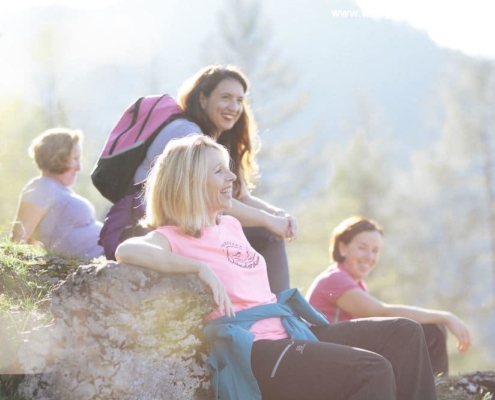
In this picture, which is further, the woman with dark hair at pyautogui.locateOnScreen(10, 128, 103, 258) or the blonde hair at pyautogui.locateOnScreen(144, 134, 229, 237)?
the woman with dark hair at pyautogui.locateOnScreen(10, 128, 103, 258)

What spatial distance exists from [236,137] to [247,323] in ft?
6.80

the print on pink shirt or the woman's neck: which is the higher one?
the woman's neck

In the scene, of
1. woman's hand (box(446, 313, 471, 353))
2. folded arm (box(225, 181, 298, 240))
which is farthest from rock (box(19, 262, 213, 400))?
woman's hand (box(446, 313, 471, 353))

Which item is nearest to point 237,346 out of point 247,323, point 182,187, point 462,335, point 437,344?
point 247,323

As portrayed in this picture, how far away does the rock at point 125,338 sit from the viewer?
3121 millimetres

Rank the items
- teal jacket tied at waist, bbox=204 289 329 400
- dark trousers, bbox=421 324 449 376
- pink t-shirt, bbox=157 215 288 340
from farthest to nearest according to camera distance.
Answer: dark trousers, bbox=421 324 449 376, pink t-shirt, bbox=157 215 288 340, teal jacket tied at waist, bbox=204 289 329 400

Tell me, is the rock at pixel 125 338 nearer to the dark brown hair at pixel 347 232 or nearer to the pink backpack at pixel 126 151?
the pink backpack at pixel 126 151

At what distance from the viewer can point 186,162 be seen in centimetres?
351

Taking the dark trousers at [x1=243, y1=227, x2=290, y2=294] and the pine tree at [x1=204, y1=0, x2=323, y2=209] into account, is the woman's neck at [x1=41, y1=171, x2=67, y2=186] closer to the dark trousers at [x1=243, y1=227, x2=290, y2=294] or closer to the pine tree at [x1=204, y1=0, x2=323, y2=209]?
the dark trousers at [x1=243, y1=227, x2=290, y2=294]

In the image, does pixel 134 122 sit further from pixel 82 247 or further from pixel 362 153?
pixel 362 153

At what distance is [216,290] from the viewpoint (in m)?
3.23

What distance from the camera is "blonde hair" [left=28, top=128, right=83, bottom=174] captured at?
19.8 ft

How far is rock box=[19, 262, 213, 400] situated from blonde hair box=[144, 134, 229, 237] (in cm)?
31

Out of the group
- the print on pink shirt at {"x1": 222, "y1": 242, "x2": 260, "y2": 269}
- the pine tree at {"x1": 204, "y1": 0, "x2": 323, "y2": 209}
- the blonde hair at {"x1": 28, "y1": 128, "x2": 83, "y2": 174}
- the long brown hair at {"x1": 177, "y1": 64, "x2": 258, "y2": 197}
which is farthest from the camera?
the pine tree at {"x1": 204, "y1": 0, "x2": 323, "y2": 209}
